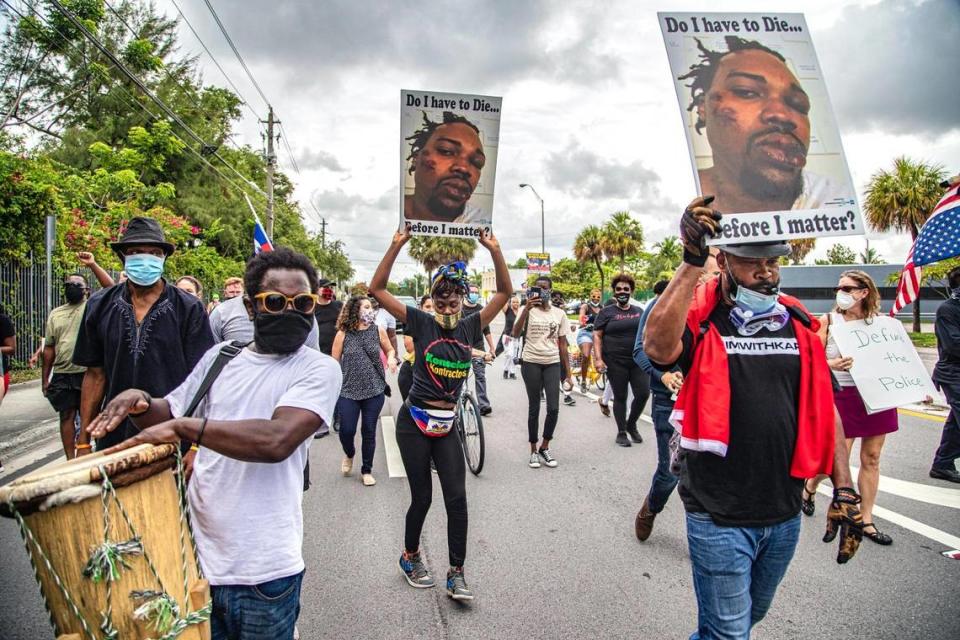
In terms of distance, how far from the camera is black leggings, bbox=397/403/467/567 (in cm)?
362

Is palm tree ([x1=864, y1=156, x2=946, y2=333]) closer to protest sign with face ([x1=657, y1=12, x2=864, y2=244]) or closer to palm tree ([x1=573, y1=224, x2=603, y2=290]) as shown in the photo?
protest sign with face ([x1=657, y1=12, x2=864, y2=244])

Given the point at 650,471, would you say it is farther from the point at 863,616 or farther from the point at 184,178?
the point at 184,178

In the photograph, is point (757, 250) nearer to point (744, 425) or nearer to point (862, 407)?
point (744, 425)

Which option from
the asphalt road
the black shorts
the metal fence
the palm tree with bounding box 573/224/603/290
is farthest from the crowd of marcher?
the palm tree with bounding box 573/224/603/290

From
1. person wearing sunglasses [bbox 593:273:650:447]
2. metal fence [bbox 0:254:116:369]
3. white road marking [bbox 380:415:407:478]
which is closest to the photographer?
white road marking [bbox 380:415:407:478]

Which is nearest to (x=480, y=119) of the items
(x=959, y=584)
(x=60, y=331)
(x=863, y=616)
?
(x=863, y=616)

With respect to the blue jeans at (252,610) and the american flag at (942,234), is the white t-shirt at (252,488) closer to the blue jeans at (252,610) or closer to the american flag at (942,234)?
the blue jeans at (252,610)

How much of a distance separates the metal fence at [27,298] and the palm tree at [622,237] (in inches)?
1952

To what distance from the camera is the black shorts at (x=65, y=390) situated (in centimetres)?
564

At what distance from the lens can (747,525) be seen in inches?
88.0

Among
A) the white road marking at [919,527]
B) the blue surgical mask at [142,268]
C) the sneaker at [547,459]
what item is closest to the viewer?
the blue surgical mask at [142,268]

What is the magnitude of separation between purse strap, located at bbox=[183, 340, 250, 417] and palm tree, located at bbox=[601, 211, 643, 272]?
2244 inches

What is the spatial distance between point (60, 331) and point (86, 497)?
573 cm

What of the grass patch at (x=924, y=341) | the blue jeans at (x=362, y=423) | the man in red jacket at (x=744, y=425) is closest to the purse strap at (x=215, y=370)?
the man in red jacket at (x=744, y=425)
